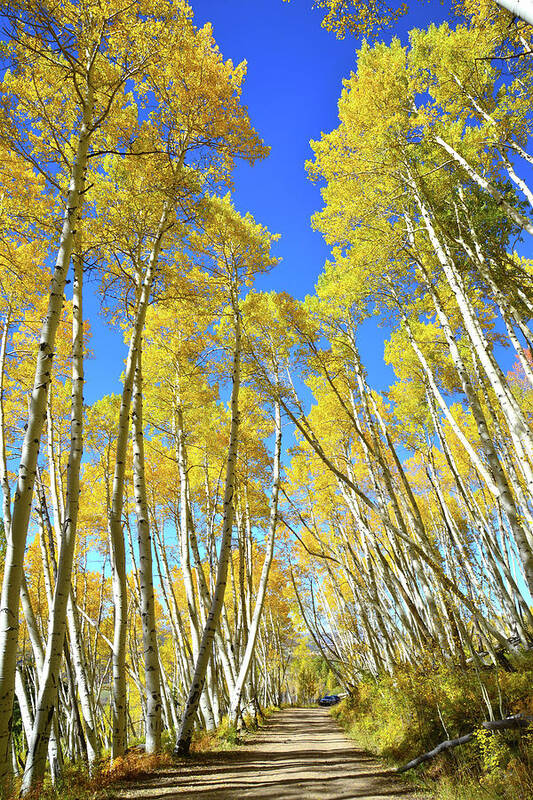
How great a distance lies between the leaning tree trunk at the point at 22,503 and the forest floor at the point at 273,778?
5.44 feet

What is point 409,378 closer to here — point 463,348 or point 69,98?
Result: point 463,348

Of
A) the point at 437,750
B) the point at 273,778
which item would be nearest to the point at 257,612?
the point at 273,778

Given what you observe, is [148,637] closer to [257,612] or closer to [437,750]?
[437,750]

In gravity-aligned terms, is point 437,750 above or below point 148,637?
below

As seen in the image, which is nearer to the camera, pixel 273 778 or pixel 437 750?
pixel 437 750

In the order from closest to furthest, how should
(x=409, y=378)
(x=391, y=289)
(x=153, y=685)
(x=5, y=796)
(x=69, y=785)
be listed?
(x=5, y=796)
(x=69, y=785)
(x=153, y=685)
(x=391, y=289)
(x=409, y=378)

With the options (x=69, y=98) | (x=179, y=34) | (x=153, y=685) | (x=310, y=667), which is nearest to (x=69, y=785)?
(x=153, y=685)

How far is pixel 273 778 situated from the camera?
5.21 m

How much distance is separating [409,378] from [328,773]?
8.82 m

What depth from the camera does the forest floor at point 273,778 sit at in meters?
4.30

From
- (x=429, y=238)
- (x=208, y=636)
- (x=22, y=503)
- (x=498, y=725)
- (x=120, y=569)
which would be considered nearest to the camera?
(x=22, y=503)

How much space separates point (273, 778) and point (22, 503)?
4.67 metres

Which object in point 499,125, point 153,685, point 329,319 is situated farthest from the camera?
point 329,319

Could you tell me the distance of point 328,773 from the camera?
18.4 ft
